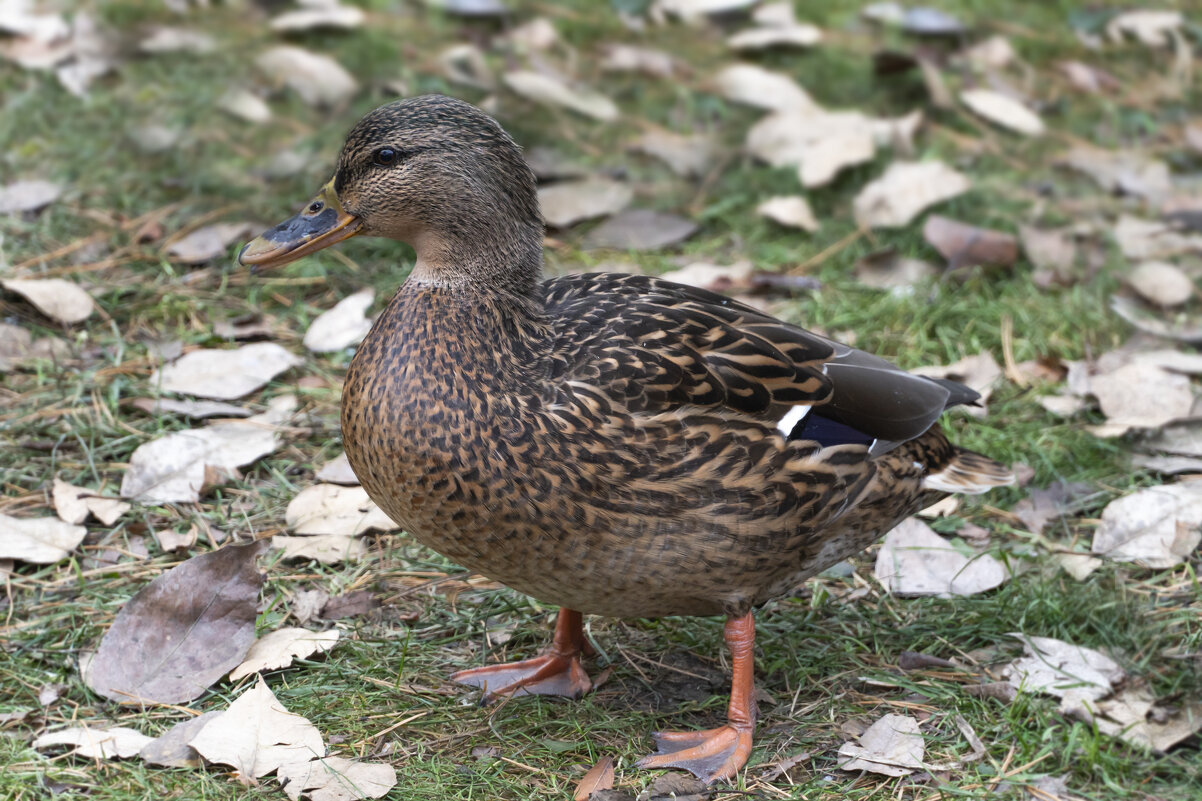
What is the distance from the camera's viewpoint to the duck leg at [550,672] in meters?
3.13

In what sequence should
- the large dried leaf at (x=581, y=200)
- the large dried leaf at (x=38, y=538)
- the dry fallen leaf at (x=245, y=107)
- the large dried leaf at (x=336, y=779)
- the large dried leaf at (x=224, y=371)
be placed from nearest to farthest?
1. the large dried leaf at (x=336, y=779)
2. the large dried leaf at (x=38, y=538)
3. the large dried leaf at (x=224, y=371)
4. the large dried leaf at (x=581, y=200)
5. the dry fallen leaf at (x=245, y=107)

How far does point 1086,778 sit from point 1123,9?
6038 millimetres

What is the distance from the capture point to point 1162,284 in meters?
4.88

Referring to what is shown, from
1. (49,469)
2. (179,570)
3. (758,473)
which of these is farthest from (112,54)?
(758,473)

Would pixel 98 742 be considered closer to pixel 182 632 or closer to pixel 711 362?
pixel 182 632

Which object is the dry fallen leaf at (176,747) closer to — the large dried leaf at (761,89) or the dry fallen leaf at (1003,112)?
the large dried leaf at (761,89)

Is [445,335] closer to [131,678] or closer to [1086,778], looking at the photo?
[131,678]

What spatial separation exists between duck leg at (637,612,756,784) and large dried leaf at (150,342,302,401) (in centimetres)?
195

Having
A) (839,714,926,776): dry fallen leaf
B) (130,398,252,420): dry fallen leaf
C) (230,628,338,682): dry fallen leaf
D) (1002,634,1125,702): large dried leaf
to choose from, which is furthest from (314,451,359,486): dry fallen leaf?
(1002,634,1125,702): large dried leaf

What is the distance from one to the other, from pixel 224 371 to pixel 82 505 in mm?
776

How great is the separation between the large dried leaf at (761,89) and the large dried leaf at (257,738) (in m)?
4.30

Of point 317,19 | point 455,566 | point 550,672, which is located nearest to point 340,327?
point 455,566

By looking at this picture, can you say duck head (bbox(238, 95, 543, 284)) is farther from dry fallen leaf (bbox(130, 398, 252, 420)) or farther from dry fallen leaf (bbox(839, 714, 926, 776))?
dry fallen leaf (bbox(839, 714, 926, 776))

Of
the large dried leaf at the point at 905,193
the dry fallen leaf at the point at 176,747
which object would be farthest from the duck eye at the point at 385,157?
the large dried leaf at the point at 905,193
